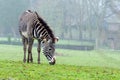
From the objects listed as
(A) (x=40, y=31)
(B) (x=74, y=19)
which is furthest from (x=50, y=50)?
(B) (x=74, y=19)

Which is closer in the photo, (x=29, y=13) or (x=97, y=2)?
(x=29, y=13)

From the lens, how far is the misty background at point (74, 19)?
262ft

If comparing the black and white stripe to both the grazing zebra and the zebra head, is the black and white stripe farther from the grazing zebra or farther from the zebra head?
the zebra head

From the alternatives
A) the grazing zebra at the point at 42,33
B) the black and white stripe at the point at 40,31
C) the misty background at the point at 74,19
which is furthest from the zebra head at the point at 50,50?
the misty background at the point at 74,19

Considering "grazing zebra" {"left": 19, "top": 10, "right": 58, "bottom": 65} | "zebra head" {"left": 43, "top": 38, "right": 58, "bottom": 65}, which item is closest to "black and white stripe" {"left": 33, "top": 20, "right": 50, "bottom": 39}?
"grazing zebra" {"left": 19, "top": 10, "right": 58, "bottom": 65}

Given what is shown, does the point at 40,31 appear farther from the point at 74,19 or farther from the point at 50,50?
the point at 74,19

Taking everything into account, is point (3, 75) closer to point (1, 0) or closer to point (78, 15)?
point (1, 0)

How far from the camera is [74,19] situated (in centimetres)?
9494

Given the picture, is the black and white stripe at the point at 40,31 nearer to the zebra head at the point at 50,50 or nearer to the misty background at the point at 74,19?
the zebra head at the point at 50,50

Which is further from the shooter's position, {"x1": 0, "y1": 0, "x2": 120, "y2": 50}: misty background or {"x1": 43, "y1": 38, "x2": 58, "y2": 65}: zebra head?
{"x1": 0, "y1": 0, "x2": 120, "y2": 50}: misty background

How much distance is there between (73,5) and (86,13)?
4.05 m

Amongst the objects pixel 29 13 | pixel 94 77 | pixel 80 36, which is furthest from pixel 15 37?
pixel 94 77

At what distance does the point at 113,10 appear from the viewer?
266 feet

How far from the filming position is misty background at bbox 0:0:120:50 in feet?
262
